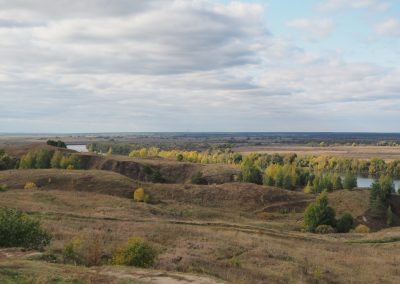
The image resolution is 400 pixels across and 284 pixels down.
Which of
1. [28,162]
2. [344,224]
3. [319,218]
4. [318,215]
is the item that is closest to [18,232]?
[318,215]

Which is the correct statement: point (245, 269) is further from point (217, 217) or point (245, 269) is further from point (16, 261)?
point (217, 217)

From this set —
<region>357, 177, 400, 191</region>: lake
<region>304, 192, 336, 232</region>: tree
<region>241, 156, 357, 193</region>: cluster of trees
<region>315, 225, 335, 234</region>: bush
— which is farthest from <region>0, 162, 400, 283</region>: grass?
<region>357, 177, 400, 191</region>: lake

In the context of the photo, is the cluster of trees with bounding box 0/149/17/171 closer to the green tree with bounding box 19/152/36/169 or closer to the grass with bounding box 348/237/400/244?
the green tree with bounding box 19/152/36/169

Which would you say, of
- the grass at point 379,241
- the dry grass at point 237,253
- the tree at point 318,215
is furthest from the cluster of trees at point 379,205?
the dry grass at point 237,253

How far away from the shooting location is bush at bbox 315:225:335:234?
7038 centimetres

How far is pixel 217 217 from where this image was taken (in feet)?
228

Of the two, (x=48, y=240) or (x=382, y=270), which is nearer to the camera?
(x=48, y=240)

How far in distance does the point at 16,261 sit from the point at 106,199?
46405mm

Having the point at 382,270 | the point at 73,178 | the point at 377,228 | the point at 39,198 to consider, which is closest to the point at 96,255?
the point at 382,270

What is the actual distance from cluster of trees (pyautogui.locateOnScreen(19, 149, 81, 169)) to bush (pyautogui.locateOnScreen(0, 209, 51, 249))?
86.5 meters

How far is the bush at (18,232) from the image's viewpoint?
2500cm

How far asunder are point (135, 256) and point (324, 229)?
2125 inches

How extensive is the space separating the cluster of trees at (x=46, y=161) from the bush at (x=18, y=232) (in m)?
86.5

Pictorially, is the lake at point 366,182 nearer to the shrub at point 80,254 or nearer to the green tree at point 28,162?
the green tree at point 28,162
